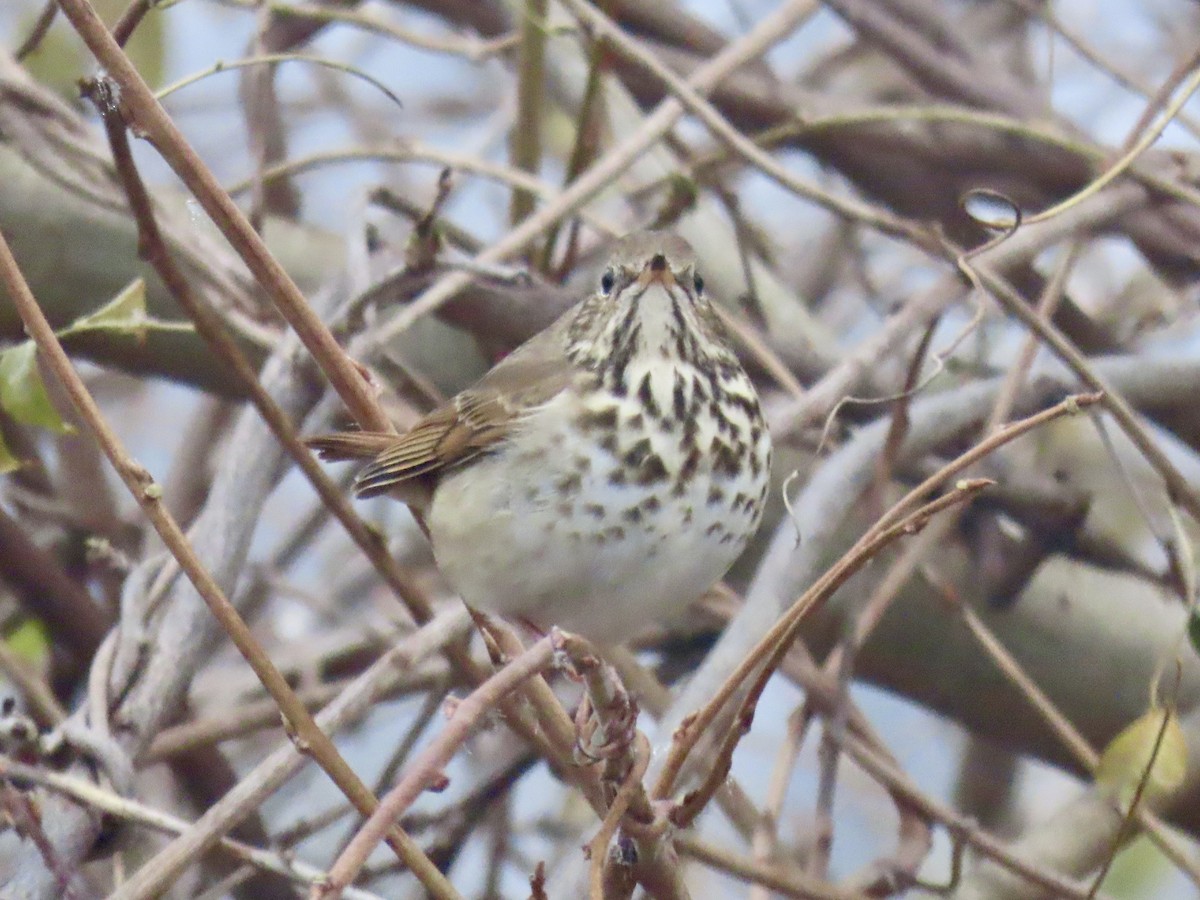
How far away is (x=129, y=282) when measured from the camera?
8.43 ft

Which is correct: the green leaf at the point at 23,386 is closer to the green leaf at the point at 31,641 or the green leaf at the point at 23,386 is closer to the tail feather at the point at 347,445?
the tail feather at the point at 347,445

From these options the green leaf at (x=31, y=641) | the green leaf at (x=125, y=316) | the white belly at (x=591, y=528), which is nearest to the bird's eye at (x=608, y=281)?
the white belly at (x=591, y=528)

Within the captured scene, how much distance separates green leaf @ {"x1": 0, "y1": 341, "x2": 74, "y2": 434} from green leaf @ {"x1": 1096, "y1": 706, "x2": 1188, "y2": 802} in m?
1.23

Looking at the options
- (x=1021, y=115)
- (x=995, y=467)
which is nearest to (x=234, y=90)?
(x=1021, y=115)

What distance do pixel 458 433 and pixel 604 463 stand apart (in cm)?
29

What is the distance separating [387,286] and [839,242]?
1631 mm

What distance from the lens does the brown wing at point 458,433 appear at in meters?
2.12

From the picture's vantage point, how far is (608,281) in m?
2.21

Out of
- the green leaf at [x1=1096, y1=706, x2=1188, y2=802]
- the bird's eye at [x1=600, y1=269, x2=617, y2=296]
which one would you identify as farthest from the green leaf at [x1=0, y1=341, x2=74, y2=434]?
the green leaf at [x1=1096, y1=706, x2=1188, y2=802]

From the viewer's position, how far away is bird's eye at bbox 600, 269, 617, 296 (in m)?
2.21

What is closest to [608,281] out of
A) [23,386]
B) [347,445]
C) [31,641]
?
[347,445]

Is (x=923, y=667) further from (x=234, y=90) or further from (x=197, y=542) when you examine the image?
(x=234, y=90)

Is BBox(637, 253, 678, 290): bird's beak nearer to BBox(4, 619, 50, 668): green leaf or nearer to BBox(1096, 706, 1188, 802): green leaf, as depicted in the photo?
BBox(1096, 706, 1188, 802): green leaf

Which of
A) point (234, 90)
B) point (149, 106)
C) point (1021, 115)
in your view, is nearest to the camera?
point (149, 106)
